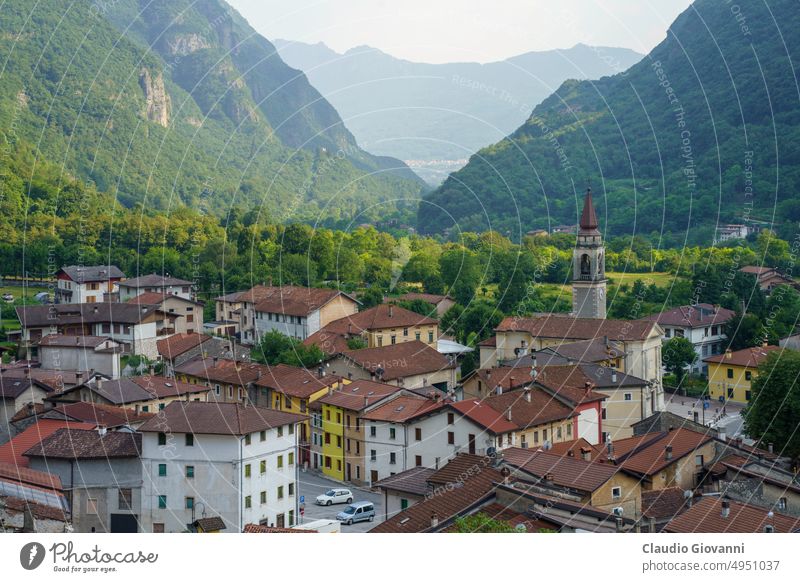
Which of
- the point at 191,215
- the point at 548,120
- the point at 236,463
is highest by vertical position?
the point at 548,120

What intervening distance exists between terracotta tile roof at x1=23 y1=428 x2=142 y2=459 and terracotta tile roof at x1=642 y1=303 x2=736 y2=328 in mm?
19002

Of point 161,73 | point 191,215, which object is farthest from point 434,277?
point 161,73

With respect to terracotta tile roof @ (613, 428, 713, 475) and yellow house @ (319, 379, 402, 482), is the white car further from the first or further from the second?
terracotta tile roof @ (613, 428, 713, 475)

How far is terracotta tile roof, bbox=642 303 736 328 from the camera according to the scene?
113 feet

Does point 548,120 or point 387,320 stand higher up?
point 548,120

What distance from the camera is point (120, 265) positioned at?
49750 millimetres

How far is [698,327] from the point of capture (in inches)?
1367

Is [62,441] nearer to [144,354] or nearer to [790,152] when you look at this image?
[144,354]

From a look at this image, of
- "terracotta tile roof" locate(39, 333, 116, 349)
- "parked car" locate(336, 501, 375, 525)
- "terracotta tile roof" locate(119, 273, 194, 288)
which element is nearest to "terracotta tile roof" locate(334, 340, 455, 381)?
"terracotta tile roof" locate(39, 333, 116, 349)

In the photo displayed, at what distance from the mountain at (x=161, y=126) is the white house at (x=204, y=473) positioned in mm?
46930

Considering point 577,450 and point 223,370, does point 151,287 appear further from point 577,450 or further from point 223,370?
point 577,450

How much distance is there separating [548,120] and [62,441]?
7000 cm

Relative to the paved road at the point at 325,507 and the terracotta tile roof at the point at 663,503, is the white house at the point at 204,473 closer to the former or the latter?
the paved road at the point at 325,507
